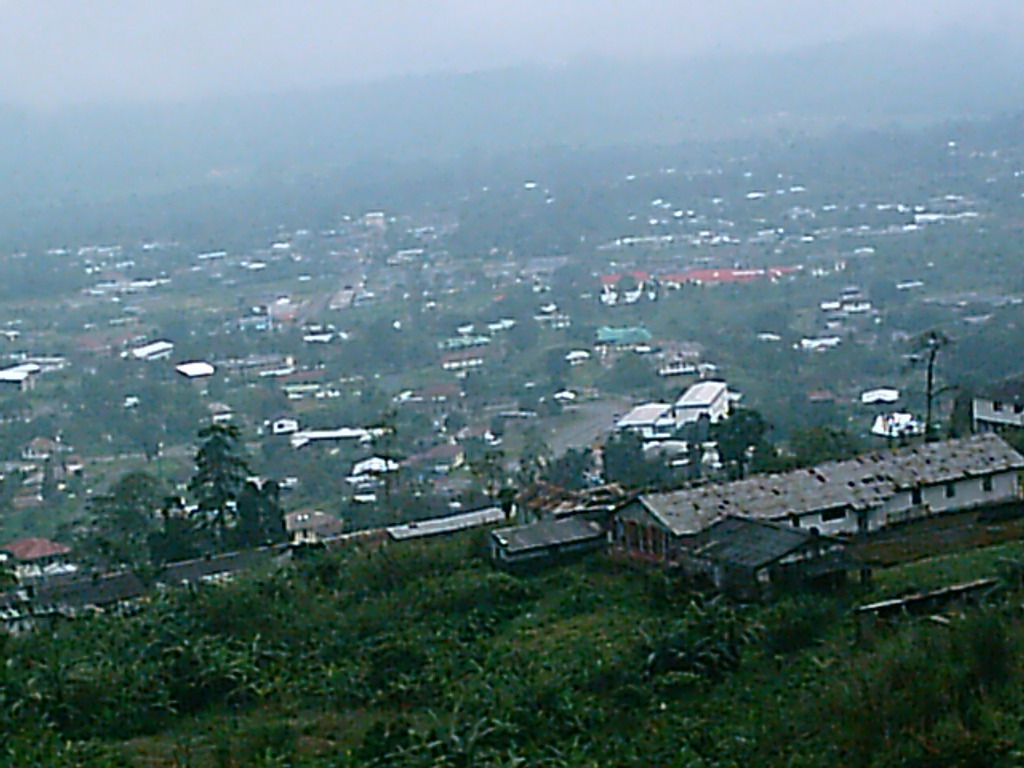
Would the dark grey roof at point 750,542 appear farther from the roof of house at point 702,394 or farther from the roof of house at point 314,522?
the roof of house at point 702,394

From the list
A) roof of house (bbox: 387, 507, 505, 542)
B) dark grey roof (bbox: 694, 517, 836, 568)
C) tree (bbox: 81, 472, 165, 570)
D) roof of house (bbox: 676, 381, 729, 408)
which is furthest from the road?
dark grey roof (bbox: 694, 517, 836, 568)

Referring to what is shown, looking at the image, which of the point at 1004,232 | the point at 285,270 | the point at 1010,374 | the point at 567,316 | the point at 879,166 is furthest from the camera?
the point at 879,166

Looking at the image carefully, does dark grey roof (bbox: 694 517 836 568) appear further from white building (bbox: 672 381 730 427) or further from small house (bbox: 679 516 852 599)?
white building (bbox: 672 381 730 427)

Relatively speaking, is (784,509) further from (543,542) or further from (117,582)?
(117,582)

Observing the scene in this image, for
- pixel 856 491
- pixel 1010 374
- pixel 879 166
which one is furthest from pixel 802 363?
pixel 879 166

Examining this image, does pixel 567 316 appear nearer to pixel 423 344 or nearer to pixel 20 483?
pixel 423 344

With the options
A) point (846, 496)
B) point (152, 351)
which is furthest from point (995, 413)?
point (152, 351)

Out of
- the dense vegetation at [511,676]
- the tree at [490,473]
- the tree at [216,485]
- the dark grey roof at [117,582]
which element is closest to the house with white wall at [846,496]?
the dense vegetation at [511,676]
